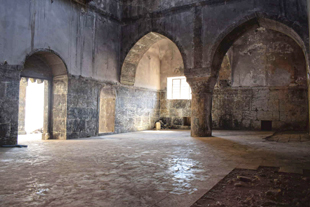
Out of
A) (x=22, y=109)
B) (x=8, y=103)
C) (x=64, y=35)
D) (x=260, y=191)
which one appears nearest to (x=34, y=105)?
(x=22, y=109)

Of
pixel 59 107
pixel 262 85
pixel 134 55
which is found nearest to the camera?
pixel 59 107

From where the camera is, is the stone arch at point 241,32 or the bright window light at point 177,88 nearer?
the stone arch at point 241,32

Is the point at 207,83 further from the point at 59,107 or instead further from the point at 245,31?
the point at 59,107

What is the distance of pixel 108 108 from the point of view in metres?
10.3

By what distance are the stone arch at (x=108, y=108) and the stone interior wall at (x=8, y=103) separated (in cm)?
378

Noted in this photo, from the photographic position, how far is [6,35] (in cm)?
635

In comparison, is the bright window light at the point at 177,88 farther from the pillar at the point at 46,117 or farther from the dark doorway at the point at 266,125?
the pillar at the point at 46,117

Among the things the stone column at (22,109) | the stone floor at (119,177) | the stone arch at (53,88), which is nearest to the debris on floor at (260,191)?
the stone floor at (119,177)

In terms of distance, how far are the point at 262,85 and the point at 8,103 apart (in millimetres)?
10272

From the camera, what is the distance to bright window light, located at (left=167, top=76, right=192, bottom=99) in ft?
43.7

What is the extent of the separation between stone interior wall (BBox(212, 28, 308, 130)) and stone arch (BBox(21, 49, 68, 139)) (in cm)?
746

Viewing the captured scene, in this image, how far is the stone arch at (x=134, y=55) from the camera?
997 cm

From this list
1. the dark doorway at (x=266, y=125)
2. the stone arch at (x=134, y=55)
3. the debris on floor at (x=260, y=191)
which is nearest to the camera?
the debris on floor at (x=260, y=191)

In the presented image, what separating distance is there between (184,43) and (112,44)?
3.07m
